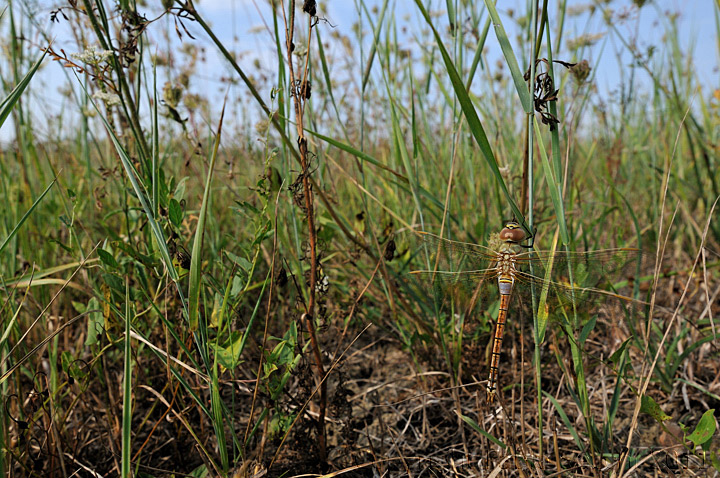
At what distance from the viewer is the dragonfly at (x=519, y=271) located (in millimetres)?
968

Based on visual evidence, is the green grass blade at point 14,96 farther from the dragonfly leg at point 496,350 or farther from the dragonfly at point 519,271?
the dragonfly leg at point 496,350

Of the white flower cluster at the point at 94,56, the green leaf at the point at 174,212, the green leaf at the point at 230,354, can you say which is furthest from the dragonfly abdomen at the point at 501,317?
the white flower cluster at the point at 94,56

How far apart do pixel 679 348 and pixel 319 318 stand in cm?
112

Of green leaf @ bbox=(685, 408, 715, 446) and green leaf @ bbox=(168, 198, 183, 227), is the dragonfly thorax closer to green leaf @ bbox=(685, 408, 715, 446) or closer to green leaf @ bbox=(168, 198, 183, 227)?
green leaf @ bbox=(685, 408, 715, 446)

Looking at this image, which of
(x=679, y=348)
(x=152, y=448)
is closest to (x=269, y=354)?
(x=152, y=448)

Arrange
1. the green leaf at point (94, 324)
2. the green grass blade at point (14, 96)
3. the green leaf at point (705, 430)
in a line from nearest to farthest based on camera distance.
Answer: the green grass blade at point (14, 96) → the green leaf at point (705, 430) → the green leaf at point (94, 324)

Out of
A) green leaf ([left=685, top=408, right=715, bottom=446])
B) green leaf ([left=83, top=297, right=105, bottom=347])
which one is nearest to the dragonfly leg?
green leaf ([left=685, top=408, right=715, bottom=446])

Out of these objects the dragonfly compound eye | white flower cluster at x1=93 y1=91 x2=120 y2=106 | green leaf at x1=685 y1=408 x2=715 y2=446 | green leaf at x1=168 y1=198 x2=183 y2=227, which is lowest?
green leaf at x1=685 y1=408 x2=715 y2=446

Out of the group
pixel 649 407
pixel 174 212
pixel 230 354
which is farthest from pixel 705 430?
pixel 174 212

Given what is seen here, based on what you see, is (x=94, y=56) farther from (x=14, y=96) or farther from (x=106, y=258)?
(x=106, y=258)

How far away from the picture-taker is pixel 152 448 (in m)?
1.31

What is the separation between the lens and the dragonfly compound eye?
95cm

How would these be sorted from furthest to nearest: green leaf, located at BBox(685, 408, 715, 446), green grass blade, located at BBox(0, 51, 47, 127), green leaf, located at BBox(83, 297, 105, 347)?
green leaf, located at BBox(83, 297, 105, 347)
green leaf, located at BBox(685, 408, 715, 446)
green grass blade, located at BBox(0, 51, 47, 127)

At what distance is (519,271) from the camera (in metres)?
1.03
